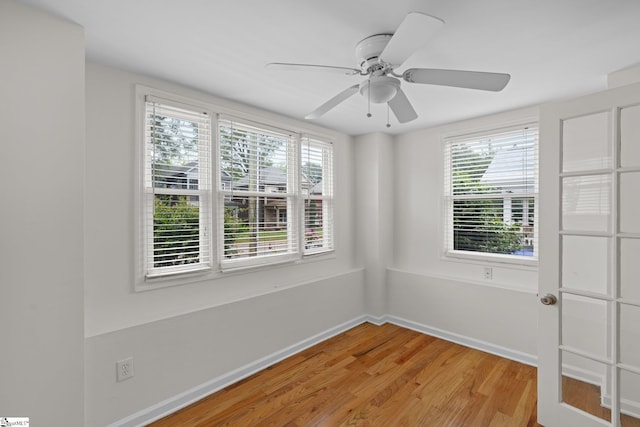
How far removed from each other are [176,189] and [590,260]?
280 cm

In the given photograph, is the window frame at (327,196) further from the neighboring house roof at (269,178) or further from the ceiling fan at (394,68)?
the ceiling fan at (394,68)

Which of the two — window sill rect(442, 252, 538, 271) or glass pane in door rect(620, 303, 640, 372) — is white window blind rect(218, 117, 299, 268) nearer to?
window sill rect(442, 252, 538, 271)

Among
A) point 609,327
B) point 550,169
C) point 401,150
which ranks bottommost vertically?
point 609,327

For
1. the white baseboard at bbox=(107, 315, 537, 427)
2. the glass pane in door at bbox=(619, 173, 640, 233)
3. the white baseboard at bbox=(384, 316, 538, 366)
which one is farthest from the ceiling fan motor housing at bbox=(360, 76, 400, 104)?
the white baseboard at bbox=(384, 316, 538, 366)

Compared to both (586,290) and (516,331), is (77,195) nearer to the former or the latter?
(586,290)

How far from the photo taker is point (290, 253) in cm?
321

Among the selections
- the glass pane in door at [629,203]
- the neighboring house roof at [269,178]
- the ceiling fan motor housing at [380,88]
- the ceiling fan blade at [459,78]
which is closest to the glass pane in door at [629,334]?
the glass pane in door at [629,203]

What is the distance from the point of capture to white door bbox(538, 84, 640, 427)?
164 centimetres

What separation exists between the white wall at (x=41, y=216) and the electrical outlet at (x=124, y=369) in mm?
315

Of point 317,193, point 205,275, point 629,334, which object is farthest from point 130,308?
point 629,334

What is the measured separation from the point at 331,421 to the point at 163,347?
4.17ft

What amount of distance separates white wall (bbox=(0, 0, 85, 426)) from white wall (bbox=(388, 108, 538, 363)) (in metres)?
3.13

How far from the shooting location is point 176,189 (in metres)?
2.34

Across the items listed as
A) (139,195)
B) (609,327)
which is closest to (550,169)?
(609,327)
